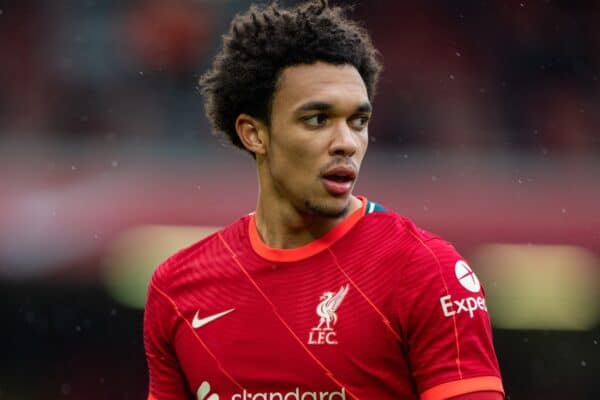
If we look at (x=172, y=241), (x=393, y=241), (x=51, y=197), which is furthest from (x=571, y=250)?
(x=393, y=241)

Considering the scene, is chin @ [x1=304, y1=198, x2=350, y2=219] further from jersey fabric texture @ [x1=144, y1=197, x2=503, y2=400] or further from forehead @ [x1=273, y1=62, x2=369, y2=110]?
forehead @ [x1=273, y1=62, x2=369, y2=110]

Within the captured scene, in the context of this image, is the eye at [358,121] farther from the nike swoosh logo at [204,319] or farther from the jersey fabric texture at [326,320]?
the nike swoosh logo at [204,319]

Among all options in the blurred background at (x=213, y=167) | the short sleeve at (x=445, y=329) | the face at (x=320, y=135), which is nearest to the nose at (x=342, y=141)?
the face at (x=320, y=135)

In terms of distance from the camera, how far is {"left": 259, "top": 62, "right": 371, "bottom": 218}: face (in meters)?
3.43

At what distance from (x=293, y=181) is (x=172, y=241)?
591 cm

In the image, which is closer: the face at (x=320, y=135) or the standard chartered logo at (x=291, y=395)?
the standard chartered logo at (x=291, y=395)

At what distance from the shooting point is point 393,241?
3.46 metres

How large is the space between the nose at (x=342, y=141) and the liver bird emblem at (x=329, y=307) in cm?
42

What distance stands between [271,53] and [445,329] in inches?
43.6

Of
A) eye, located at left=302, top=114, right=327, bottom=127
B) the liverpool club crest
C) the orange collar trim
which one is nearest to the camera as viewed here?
the liverpool club crest

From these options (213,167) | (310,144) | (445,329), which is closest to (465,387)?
(445,329)

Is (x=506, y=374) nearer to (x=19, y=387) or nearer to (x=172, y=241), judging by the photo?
(x=172, y=241)

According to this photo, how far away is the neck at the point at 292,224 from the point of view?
3.60 meters

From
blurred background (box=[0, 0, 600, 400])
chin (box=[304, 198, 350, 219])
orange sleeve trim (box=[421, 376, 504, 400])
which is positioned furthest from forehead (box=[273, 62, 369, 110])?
blurred background (box=[0, 0, 600, 400])
